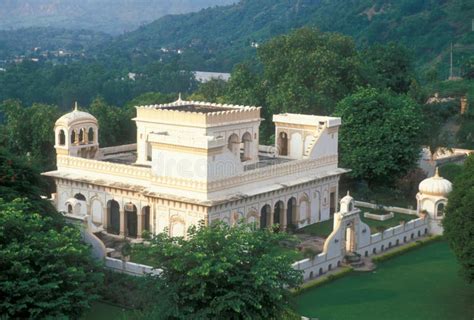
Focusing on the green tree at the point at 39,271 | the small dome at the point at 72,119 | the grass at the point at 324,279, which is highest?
the small dome at the point at 72,119

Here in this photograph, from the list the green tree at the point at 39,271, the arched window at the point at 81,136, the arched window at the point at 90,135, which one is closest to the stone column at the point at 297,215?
the arched window at the point at 90,135

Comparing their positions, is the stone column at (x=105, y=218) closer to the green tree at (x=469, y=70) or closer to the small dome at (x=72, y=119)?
the small dome at (x=72, y=119)

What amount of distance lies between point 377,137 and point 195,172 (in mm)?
12106

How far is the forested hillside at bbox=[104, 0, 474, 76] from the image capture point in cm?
8100

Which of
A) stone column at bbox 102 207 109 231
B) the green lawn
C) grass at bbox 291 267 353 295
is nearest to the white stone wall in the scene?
grass at bbox 291 267 353 295

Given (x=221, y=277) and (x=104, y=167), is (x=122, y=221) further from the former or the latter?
(x=221, y=277)

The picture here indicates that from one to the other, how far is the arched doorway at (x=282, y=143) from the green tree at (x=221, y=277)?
15909 millimetres

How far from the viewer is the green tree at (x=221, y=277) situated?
910 inches

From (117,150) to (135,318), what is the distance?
16828 mm

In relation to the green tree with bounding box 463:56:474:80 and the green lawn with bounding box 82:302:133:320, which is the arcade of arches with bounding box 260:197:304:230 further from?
the green tree with bounding box 463:56:474:80

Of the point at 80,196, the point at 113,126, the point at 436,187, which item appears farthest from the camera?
the point at 113,126

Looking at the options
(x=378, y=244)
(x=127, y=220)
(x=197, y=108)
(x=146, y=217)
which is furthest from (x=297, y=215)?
(x=127, y=220)

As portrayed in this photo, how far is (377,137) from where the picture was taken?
42438mm

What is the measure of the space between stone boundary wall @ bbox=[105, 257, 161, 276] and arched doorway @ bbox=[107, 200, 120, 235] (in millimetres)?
4825
